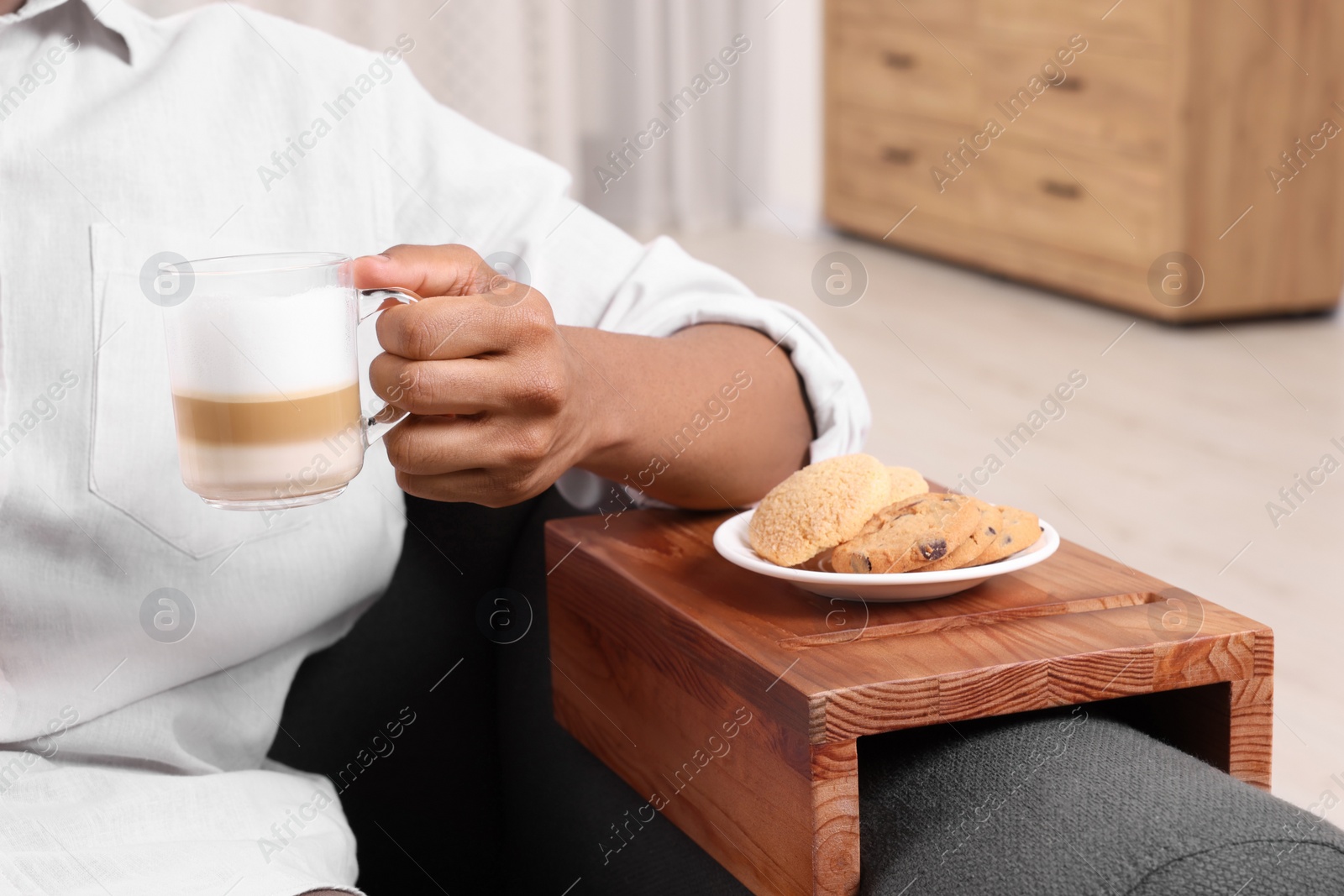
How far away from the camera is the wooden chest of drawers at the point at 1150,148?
10.6 feet

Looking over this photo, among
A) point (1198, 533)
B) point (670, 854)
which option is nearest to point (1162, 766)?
point (670, 854)

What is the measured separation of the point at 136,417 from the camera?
2.57 ft

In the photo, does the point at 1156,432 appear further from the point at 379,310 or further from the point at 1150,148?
the point at 379,310

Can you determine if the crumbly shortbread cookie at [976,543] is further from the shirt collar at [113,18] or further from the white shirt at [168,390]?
the shirt collar at [113,18]

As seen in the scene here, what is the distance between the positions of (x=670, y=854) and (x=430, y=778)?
275mm

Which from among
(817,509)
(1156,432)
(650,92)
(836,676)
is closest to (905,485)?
(817,509)

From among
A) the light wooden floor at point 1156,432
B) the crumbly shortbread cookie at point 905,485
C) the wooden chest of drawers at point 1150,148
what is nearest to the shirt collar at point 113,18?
the crumbly shortbread cookie at point 905,485

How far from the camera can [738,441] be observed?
84cm

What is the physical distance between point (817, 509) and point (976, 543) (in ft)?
0.27

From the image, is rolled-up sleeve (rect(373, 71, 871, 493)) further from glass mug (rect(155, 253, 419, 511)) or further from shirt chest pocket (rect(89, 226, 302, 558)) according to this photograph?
glass mug (rect(155, 253, 419, 511))

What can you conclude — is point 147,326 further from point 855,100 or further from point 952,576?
point 855,100

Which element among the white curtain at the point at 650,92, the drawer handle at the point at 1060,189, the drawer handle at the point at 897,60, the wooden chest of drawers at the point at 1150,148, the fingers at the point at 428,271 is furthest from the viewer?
the white curtain at the point at 650,92

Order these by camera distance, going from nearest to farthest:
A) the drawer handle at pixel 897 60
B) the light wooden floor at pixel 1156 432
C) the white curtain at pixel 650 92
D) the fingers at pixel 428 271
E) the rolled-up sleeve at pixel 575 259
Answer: the fingers at pixel 428 271, the rolled-up sleeve at pixel 575 259, the light wooden floor at pixel 1156 432, the drawer handle at pixel 897 60, the white curtain at pixel 650 92

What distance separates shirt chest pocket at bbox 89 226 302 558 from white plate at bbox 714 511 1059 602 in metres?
0.32
